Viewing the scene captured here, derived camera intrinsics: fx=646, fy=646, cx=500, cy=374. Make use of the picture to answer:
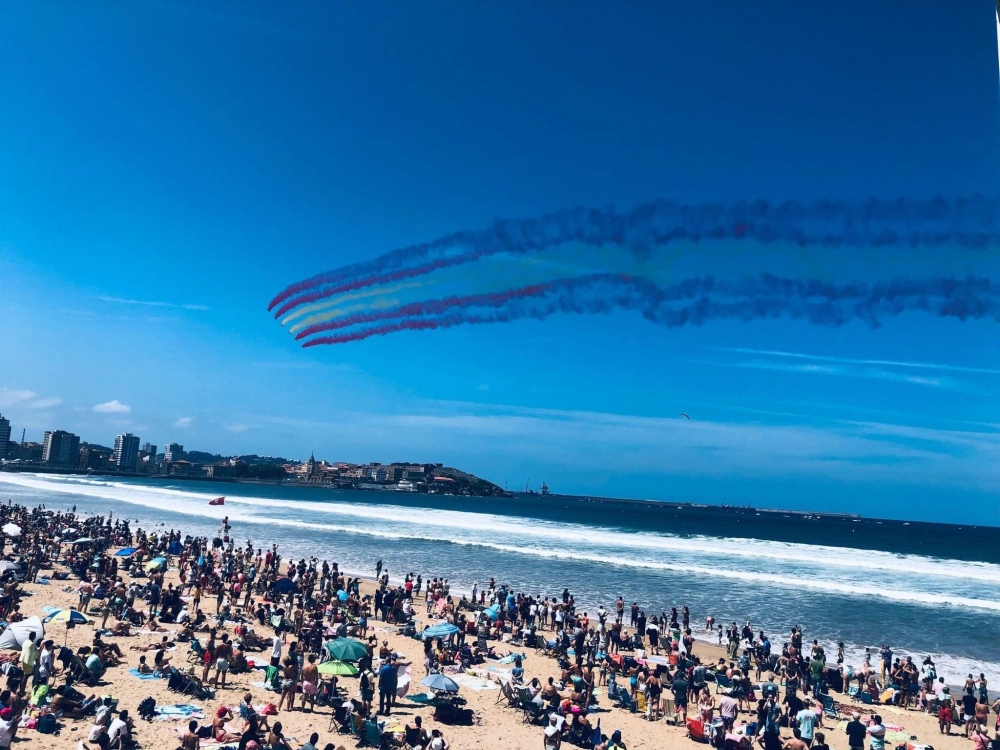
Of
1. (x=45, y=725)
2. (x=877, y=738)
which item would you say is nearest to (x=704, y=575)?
(x=877, y=738)

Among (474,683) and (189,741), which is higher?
(189,741)

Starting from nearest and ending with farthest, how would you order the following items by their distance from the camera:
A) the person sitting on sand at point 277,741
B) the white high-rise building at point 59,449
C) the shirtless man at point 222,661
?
the person sitting on sand at point 277,741
the shirtless man at point 222,661
the white high-rise building at point 59,449

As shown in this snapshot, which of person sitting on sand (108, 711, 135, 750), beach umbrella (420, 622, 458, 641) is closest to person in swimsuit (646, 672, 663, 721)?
beach umbrella (420, 622, 458, 641)

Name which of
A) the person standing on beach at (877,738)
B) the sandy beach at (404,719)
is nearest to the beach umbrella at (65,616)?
the sandy beach at (404,719)

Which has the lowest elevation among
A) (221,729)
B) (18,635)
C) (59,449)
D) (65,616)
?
(59,449)

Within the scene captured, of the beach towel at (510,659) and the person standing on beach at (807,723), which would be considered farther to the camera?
the beach towel at (510,659)

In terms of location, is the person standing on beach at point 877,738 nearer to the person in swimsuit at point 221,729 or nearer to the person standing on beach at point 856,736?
the person standing on beach at point 856,736

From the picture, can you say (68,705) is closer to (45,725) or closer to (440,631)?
(45,725)
